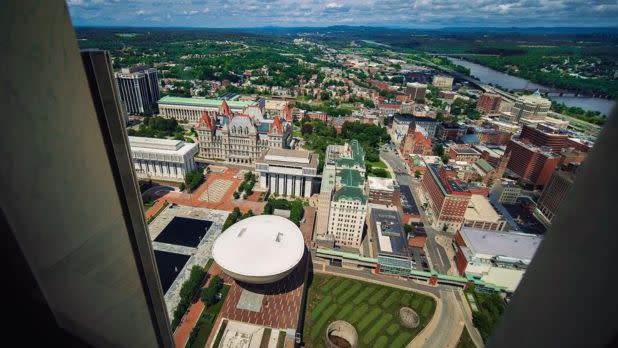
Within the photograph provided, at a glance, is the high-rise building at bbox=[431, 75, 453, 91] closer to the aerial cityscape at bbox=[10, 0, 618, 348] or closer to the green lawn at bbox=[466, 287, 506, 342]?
the aerial cityscape at bbox=[10, 0, 618, 348]

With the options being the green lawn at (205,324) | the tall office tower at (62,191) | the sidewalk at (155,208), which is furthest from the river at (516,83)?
the sidewalk at (155,208)

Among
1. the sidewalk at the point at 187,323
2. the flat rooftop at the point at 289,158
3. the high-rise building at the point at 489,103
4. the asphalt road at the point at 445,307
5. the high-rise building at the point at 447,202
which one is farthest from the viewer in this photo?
the high-rise building at the point at 489,103

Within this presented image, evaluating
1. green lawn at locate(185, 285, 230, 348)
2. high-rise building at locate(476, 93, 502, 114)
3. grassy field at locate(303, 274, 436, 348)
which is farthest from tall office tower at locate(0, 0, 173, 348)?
high-rise building at locate(476, 93, 502, 114)

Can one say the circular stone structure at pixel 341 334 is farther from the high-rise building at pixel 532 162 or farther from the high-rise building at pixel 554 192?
the high-rise building at pixel 532 162

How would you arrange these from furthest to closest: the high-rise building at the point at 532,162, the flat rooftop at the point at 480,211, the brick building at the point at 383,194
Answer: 1. the high-rise building at the point at 532,162
2. the brick building at the point at 383,194
3. the flat rooftop at the point at 480,211

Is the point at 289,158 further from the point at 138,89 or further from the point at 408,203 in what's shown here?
the point at 138,89

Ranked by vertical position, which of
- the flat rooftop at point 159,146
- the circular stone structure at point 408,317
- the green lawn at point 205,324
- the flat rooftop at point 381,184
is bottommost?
the circular stone structure at point 408,317

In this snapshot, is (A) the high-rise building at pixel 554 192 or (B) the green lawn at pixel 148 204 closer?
(B) the green lawn at pixel 148 204

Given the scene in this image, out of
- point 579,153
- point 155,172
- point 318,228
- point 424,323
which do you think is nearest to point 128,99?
point 155,172

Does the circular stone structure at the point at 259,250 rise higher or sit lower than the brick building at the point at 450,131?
higher
